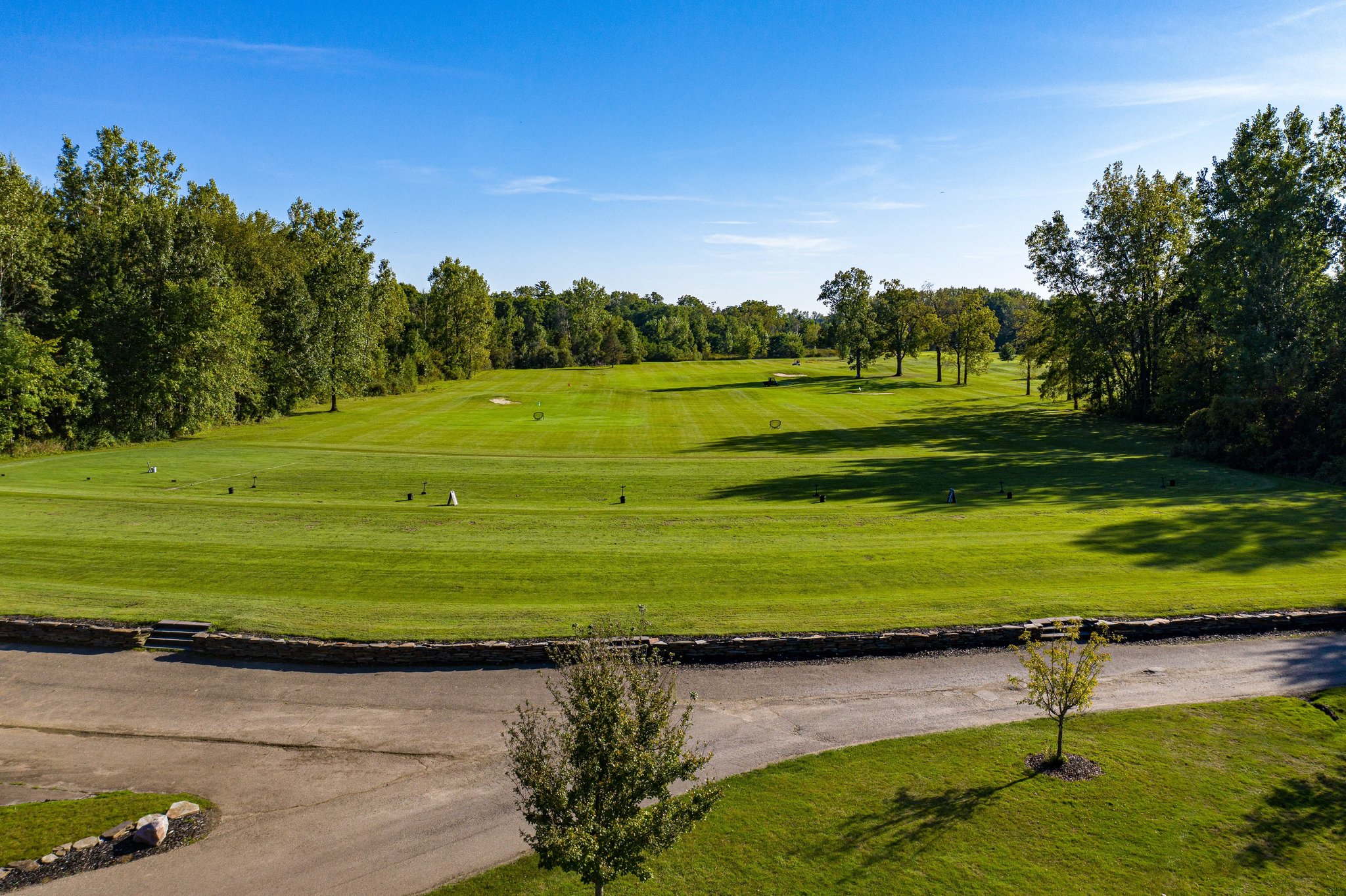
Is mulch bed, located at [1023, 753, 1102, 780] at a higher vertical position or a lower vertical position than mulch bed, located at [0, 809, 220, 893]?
higher

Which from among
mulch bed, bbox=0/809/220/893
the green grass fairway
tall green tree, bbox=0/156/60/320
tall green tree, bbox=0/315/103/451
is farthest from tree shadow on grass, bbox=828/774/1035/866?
tall green tree, bbox=0/156/60/320

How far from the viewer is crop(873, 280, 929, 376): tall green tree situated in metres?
107

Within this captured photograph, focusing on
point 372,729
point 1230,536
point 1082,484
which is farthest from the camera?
point 1082,484

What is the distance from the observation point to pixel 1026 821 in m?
12.9

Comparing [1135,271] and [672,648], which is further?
[1135,271]

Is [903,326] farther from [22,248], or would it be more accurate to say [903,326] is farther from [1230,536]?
[22,248]

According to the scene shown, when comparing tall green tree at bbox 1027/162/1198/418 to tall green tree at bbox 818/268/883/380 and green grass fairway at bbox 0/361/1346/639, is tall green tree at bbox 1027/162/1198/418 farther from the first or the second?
tall green tree at bbox 818/268/883/380

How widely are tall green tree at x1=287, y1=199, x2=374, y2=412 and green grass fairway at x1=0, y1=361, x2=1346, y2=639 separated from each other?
1503 centimetres

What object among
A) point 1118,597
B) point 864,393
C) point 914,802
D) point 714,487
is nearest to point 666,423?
point 714,487

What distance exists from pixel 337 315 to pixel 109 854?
69.9m

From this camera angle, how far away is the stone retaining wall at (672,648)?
19.6 metres

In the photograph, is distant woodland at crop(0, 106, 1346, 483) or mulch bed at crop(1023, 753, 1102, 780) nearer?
mulch bed at crop(1023, 753, 1102, 780)

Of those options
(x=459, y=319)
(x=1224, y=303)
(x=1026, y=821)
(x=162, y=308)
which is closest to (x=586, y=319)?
(x=459, y=319)

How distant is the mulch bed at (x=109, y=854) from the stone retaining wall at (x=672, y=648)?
629 cm
